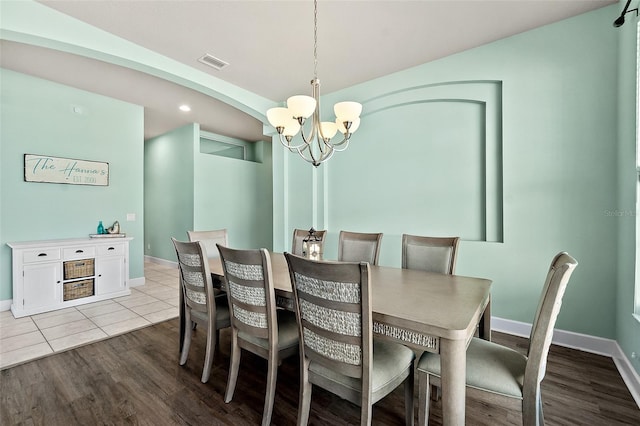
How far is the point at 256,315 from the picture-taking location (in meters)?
1.71

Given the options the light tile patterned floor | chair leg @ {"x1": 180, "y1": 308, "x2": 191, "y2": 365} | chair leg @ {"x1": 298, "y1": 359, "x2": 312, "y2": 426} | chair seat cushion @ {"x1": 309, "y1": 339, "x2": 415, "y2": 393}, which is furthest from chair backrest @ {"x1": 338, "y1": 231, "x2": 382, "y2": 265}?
the light tile patterned floor

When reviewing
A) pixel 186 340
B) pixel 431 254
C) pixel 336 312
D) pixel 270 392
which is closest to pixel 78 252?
pixel 186 340

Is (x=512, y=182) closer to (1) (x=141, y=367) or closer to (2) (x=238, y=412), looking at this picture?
(2) (x=238, y=412)

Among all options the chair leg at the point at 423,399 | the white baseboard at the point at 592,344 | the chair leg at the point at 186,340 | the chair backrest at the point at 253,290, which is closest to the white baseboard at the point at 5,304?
the chair leg at the point at 186,340

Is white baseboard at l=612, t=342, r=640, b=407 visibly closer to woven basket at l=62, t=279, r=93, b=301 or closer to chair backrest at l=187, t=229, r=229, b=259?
chair backrest at l=187, t=229, r=229, b=259

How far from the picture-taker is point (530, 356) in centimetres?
126

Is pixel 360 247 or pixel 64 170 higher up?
pixel 64 170

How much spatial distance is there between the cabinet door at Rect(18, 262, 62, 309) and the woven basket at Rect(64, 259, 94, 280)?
0.24ft

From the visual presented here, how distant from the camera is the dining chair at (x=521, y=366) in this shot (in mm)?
1224

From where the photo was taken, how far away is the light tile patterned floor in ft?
8.52

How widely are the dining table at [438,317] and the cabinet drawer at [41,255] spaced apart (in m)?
3.39

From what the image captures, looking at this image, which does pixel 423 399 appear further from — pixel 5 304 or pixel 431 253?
pixel 5 304

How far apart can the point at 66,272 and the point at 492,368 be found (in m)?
4.62

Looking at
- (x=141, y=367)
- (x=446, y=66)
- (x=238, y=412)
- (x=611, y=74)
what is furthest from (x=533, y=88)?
(x=141, y=367)
